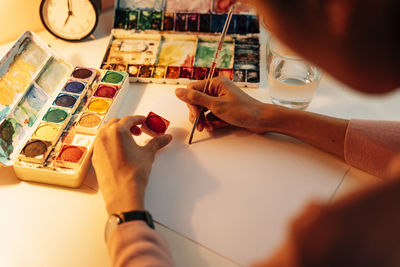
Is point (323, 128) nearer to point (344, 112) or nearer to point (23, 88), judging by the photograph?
point (344, 112)

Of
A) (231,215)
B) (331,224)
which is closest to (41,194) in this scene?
(231,215)

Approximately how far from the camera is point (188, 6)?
1586 mm

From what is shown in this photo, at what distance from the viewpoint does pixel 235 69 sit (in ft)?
4.81

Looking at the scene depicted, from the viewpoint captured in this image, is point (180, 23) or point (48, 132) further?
point (180, 23)

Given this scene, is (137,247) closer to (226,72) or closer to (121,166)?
(121,166)

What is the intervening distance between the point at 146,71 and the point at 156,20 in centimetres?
23

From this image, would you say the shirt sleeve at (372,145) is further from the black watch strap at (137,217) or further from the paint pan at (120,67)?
the paint pan at (120,67)

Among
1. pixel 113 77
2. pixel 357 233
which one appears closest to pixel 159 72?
pixel 113 77

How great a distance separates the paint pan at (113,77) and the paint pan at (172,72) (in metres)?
0.16

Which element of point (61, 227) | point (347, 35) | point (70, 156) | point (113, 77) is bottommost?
point (61, 227)

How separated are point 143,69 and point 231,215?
636mm

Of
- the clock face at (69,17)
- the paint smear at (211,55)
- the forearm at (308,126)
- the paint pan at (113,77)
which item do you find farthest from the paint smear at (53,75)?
the forearm at (308,126)

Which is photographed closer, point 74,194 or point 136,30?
point 74,194

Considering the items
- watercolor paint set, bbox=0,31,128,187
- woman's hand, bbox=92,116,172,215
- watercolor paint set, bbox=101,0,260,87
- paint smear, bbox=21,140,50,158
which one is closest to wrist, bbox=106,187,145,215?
woman's hand, bbox=92,116,172,215
